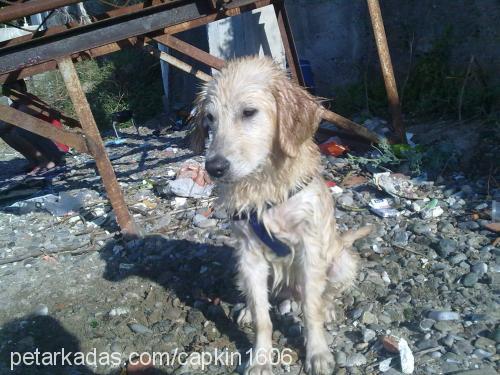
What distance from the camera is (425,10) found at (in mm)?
6520

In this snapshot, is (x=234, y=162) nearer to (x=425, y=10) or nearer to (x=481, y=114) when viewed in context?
(x=481, y=114)

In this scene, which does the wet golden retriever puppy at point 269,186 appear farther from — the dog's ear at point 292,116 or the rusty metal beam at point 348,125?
the rusty metal beam at point 348,125

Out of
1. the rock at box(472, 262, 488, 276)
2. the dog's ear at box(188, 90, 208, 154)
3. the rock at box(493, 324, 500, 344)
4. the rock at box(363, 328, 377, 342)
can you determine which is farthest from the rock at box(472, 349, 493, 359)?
the dog's ear at box(188, 90, 208, 154)

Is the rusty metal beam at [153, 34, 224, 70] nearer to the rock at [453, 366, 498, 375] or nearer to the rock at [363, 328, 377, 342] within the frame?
the rock at [363, 328, 377, 342]

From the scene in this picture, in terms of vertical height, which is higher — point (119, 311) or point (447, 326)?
point (119, 311)

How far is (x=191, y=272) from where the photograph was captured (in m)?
3.78

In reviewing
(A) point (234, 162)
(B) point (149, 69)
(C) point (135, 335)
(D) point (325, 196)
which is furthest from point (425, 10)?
(B) point (149, 69)

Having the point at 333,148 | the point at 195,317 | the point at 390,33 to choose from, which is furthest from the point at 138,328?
the point at 390,33

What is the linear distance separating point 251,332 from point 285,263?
0.53 m

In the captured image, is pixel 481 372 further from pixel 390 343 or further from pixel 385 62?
pixel 385 62

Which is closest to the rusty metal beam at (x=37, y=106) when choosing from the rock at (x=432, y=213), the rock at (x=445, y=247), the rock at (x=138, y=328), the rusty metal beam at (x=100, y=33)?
the rusty metal beam at (x=100, y=33)

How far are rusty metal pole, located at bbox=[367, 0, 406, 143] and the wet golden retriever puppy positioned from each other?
2.61 meters

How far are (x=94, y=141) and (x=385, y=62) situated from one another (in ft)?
10.2

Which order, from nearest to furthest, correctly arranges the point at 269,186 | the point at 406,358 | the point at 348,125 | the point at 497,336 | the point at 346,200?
1. the point at 406,358
2. the point at 497,336
3. the point at 269,186
4. the point at 346,200
5. the point at 348,125
